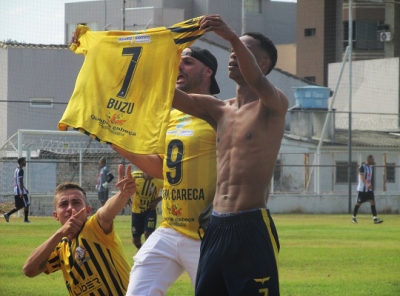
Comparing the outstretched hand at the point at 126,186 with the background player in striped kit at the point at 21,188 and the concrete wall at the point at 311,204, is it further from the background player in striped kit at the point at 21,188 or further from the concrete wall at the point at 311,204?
the concrete wall at the point at 311,204

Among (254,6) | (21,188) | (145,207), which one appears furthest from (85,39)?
(254,6)

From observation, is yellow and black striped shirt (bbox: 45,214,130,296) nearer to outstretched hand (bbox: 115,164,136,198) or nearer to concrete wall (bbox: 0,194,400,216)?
outstretched hand (bbox: 115,164,136,198)

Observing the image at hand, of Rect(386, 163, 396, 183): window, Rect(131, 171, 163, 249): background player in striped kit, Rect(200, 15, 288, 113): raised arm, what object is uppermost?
Rect(200, 15, 288, 113): raised arm

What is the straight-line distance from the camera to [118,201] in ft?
21.0

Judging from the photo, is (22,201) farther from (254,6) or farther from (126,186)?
(254,6)

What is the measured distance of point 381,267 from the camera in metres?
15.5

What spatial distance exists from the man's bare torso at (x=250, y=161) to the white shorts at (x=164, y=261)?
0.94 metres

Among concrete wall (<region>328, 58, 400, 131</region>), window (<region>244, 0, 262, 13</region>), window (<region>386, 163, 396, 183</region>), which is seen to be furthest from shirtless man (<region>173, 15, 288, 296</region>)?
window (<region>244, 0, 262, 13</region>)

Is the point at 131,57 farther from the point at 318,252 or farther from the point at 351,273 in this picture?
the point at 318,252

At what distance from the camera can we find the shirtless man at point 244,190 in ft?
18.1

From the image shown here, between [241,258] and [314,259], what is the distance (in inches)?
454

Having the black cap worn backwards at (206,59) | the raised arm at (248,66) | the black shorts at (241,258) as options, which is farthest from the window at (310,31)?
the black shorts at (241,258)

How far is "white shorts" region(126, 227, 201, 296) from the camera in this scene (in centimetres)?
657

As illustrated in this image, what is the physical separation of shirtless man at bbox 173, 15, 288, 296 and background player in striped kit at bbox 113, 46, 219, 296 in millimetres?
879
